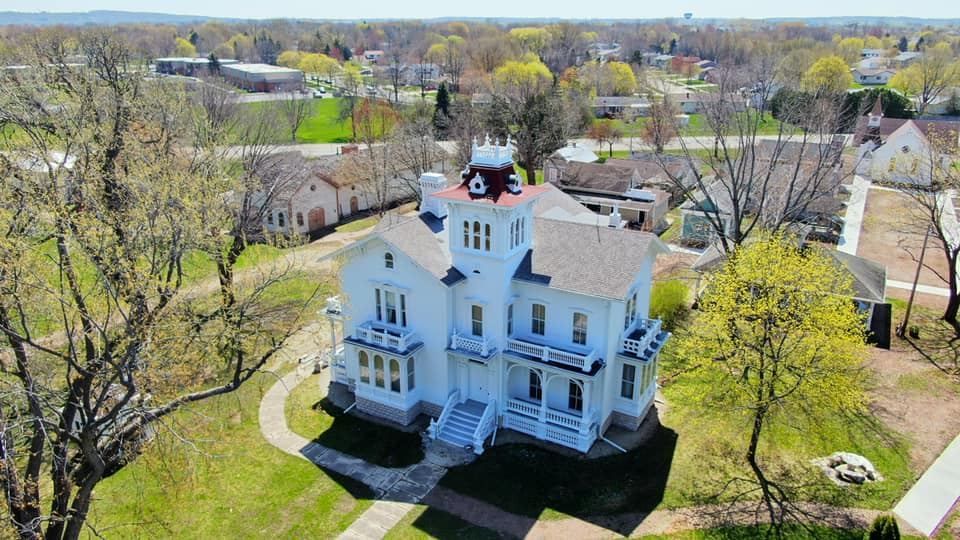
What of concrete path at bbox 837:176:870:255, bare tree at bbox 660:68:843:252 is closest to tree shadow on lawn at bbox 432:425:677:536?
bare tree at bbox 660:68:843:252

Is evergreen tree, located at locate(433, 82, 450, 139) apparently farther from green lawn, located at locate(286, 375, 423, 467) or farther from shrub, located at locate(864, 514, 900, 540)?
shrub, located at locate(864, 514, 900, 540)

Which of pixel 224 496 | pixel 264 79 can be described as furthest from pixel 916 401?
pixel 264 79

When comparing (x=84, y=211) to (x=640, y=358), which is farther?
(x=640, y=358)

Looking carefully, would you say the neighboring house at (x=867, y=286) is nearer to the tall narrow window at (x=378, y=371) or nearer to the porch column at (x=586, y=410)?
the porch column at (x=586, y=410)

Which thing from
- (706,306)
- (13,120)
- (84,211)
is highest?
(13,120)

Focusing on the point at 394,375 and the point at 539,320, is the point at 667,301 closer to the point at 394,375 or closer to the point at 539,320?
the point at 539,320

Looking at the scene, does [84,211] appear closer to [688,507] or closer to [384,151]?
[688,507]

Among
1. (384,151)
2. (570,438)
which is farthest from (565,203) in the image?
(384,151)
